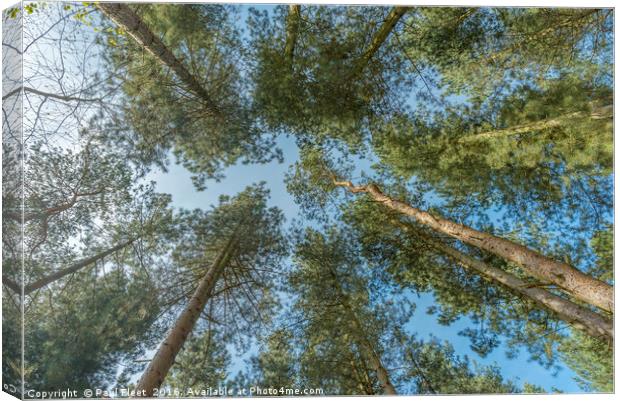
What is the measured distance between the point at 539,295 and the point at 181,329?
3273 millimetres

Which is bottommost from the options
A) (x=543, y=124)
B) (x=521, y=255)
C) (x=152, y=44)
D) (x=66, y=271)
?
(x=521, y=255)

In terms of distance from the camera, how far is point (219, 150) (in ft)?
10.1

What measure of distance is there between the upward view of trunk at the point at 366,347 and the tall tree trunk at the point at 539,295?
101cm

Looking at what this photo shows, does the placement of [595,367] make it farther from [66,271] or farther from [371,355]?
[66,271]

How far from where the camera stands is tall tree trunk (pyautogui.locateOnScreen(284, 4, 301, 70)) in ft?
8.94

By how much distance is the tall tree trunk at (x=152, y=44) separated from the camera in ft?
8.45

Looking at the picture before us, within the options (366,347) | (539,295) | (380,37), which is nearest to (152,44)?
(380,37)

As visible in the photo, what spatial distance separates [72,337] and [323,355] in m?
2.30

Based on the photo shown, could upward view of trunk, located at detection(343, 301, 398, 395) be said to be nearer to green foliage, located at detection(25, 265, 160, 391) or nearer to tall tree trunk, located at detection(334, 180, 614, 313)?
tall tree trunk, located at detection(334, 180, 614, 313)

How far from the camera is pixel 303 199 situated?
10.0 feet

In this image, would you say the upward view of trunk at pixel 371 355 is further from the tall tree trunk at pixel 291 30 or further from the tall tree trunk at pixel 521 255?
the tall tree trunk at pixel 291 30

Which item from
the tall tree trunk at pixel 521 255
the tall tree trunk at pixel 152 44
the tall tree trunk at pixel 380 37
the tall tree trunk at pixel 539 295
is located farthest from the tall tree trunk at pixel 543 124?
the tall tree trunk at pixel 152 44

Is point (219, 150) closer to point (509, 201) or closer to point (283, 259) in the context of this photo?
point (283, 259)

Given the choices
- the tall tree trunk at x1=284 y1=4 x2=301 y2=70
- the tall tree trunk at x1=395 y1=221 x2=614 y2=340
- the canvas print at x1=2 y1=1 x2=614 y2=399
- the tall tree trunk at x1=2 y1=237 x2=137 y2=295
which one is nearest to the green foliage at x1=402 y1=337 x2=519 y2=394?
the canvas print at x1=2 y1=1 x2=614 y2=399
